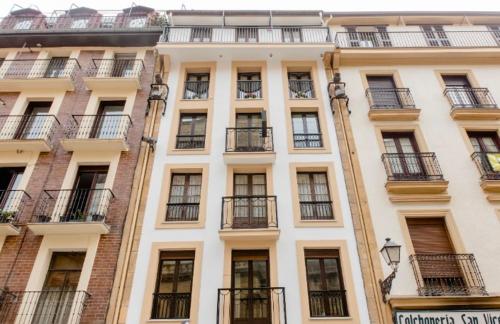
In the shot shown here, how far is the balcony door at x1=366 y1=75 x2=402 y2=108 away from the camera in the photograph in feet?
40.1

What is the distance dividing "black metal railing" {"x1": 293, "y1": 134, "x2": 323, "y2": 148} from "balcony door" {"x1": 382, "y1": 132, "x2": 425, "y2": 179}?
227cm

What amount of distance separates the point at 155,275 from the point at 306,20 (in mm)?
12678

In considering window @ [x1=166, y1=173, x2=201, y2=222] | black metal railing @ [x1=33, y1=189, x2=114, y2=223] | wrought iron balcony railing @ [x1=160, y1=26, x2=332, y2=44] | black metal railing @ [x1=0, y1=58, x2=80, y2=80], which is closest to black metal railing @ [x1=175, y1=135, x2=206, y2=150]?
window @ [x1=166, y1=173, x2=201, y2=222]

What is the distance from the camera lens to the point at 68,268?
9008mm

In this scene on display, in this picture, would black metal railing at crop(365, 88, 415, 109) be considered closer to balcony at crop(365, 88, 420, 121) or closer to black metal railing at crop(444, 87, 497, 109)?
balcony at crop(365, 88, 420, 121)

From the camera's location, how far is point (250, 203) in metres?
9.98

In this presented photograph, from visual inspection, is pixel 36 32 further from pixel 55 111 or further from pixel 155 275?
pixel 155 275

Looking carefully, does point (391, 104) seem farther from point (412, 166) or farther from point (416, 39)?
point (416, 39)

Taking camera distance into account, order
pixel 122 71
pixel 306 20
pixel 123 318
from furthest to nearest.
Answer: pixel 306 20 → pixel 122 71 → pixel 123 318

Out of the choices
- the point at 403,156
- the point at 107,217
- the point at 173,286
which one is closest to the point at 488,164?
the point at 403,156

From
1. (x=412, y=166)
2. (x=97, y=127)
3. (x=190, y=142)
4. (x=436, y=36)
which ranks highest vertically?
(x=436, y=36)

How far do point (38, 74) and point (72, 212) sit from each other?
22.2 ft

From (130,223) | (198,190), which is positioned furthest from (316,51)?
(130,223)

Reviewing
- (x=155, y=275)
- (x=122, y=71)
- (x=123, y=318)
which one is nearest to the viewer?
(x=123, y=318)
